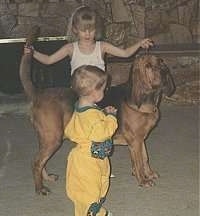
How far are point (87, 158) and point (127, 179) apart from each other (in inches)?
41.5

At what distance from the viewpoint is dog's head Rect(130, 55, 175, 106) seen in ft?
10.3

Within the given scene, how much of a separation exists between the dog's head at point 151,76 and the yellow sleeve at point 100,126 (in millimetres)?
712

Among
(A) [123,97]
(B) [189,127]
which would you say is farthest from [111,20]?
(A) [123,97]

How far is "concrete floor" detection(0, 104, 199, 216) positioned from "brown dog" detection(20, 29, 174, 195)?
0.47ft

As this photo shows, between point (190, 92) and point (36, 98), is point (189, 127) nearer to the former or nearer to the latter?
point (190, 92)

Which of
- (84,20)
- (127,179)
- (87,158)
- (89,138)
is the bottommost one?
(127,179)

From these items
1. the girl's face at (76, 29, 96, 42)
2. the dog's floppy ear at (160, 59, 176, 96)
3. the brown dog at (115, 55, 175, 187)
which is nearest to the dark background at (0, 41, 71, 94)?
the girl's face at (76, 29, 96, 42)

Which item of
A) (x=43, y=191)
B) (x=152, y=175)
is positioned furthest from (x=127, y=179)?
(x=43, y=191)

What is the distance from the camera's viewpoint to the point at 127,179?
139 inches

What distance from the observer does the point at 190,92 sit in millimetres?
6121

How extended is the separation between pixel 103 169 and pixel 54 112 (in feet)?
2.53

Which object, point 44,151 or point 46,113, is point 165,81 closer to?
point 46,113

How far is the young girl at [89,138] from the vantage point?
251 cm

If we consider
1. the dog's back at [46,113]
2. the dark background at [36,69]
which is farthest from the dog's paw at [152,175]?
the dark background at [36,69]
